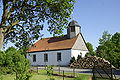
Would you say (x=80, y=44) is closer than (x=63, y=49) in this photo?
No

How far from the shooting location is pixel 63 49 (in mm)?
40531

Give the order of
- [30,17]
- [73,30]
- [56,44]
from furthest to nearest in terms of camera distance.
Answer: [56,44], [73,30], [30,17]

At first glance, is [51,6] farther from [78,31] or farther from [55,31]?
[78,31]

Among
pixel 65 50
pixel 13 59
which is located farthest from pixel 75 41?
pixel 13 59

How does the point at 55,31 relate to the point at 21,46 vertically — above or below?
above

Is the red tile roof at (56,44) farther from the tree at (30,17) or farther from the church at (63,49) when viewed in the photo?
the tree at (30,17)

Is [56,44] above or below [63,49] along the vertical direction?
above

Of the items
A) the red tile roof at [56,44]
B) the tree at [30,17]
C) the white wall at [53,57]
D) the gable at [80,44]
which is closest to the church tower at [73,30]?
the red tile roof at [56,44]

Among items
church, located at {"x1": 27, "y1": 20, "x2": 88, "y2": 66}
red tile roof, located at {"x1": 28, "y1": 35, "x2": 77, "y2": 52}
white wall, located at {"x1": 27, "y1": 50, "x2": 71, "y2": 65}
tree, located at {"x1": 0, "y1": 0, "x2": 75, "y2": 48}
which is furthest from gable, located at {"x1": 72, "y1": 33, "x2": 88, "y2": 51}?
tree, located at {"x1": 0, "y1": 0, "x2": 75, "y2": 48}

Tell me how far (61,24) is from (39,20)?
1.79 m

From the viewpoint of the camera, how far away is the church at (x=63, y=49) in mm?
40062

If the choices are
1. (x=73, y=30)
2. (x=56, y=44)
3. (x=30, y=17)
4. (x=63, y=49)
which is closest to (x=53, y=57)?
(x=56, y=44)

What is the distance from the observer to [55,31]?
38.0 feet

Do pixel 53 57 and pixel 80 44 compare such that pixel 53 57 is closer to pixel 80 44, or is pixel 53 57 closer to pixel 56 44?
pixel 56 44
